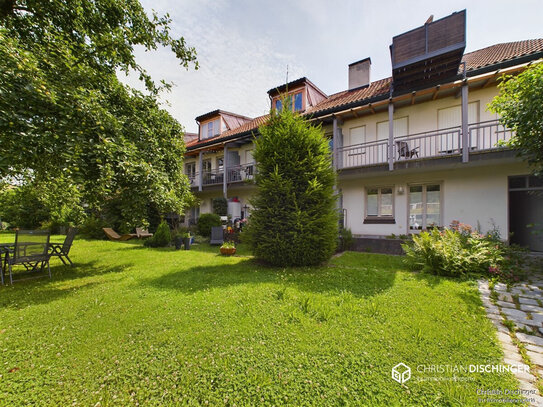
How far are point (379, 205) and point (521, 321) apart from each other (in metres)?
7.63

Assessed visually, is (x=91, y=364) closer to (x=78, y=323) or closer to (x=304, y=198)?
(x=78, y=323)

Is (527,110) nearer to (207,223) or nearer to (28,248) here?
(28,248)

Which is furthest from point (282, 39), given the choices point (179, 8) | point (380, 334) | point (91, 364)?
point (91, 364)

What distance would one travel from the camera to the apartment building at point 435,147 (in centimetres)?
810

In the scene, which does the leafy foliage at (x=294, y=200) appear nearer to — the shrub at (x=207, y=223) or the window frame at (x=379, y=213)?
the window frame at (x=379, y=213)

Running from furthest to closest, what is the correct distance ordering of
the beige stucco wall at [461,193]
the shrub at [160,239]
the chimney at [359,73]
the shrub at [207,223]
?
the shrub at [207,223] → the chimney at [359,73] → the shrub at [160,239] → the beige stucco wall at [461,193]

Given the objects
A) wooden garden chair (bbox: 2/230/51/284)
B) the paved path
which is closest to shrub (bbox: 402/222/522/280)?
the paved path

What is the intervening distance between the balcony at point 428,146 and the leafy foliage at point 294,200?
4.37 m

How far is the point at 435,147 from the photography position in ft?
30.3

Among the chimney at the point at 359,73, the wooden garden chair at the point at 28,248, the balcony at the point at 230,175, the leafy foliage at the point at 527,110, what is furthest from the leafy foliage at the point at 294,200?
the chimney at the point at 359,73

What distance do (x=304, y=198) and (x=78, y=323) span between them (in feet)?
17.0

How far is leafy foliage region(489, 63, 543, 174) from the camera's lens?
470 cm

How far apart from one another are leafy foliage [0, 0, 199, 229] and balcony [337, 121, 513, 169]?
7.80 m

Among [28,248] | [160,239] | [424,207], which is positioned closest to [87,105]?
[28,248]
